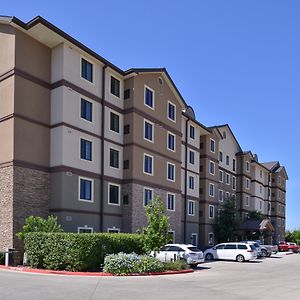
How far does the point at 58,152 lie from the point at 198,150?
73.0 feet

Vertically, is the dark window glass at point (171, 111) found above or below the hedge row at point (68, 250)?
above

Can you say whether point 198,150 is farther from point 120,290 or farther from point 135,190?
point 120,290

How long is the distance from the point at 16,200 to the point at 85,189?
208 inches

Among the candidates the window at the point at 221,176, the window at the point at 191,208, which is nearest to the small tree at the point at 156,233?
the window at the point at 191,208

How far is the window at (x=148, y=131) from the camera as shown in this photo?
34.8 m

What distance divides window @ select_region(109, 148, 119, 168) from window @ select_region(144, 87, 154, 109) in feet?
17.3

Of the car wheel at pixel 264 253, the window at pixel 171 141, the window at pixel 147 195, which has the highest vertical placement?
the window at pixel 171 141

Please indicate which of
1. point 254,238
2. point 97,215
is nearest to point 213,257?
point 97,215

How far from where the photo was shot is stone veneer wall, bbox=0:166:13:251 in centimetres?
2502

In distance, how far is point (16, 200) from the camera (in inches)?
995

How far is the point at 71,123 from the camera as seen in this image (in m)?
28.3

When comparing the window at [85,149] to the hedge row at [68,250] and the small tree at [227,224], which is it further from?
the small tree at [227,224]

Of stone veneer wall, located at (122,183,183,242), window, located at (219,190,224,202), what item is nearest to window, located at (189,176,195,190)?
window, located at (219,190,224,202)

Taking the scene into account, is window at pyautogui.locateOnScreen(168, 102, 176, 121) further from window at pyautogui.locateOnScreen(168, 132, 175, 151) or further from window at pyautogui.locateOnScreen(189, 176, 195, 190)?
window at pyautogui.locateOnScreen(189, 176, 195, 190)
